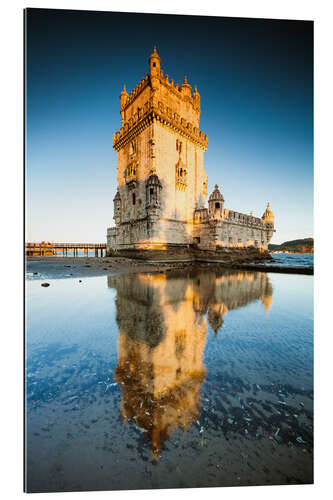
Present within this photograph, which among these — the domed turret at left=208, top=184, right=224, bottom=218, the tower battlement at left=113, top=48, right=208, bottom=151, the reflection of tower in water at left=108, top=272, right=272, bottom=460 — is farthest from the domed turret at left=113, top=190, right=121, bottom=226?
the reflection of tower in water at left=108, top=272, right=272, bottom=460

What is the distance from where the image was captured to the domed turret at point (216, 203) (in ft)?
54.7

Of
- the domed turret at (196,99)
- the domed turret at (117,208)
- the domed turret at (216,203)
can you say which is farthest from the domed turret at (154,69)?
the domed turret at (117,208)

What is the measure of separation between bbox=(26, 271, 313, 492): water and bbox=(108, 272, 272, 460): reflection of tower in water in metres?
0.01

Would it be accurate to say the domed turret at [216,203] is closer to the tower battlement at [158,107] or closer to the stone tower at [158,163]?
the stone tower at [158,163]

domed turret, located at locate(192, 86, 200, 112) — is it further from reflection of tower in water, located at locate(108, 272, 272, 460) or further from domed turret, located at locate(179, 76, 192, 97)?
reflection of tower in water, located at locate(108, 272, 272, 460)

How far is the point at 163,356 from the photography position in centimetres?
251

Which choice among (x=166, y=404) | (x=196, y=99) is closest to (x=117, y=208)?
(x=196, y=99)

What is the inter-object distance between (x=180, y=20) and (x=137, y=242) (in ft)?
50.2

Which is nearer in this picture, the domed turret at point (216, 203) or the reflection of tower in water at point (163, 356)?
the reflection of tower in water at point (163, 356)

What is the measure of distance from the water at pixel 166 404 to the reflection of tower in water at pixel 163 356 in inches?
0.5

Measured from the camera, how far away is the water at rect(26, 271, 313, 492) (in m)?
1.37

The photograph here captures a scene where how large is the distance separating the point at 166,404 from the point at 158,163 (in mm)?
17501

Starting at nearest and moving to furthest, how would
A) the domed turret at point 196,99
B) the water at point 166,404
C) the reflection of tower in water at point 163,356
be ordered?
the water at point 166,404
the reflection of tower in water at point 163,356
the domed turret at point 196,99
